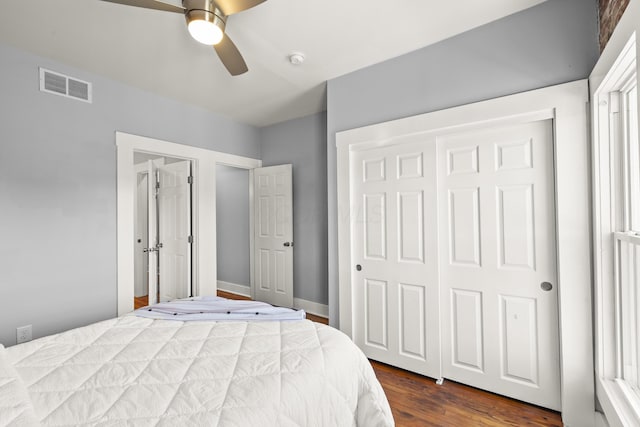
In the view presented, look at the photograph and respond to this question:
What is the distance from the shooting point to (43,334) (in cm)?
234

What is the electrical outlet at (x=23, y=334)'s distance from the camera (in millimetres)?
2232

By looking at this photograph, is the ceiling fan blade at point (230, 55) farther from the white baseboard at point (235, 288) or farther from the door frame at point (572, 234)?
the white baseboard at point (235, 288)

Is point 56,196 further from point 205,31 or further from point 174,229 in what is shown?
point 205,31

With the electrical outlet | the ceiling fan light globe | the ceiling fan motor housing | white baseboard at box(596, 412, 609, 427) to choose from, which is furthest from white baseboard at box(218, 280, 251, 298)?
white baseboard at box(596, 412, 609, 427)

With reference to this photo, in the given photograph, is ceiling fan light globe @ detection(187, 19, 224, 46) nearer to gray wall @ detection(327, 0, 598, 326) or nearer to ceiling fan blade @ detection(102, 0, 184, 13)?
ceiling fan blade @ detection(102, 0, 184, 13)

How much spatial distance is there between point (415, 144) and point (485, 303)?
1.28m

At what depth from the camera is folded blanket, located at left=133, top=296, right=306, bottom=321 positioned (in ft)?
5.98

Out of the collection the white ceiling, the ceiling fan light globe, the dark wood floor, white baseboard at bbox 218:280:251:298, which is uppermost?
the white ceiling

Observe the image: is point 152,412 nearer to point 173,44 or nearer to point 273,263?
point 173,44

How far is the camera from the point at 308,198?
3898 millimetres

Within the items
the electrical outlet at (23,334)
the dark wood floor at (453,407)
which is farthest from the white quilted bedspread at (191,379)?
the electrical outlet at (23,334)

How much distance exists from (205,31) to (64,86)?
1784 mm

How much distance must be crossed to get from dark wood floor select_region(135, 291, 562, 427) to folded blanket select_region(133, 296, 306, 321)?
0.96 metres

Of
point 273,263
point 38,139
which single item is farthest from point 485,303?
point 38,139
